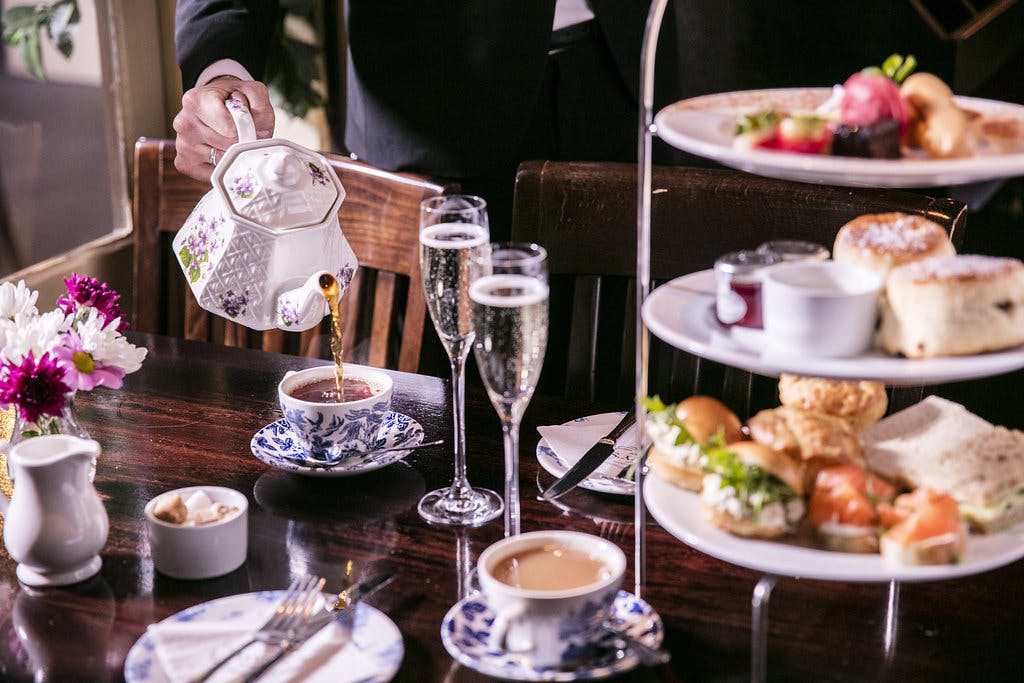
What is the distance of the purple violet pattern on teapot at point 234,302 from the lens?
52.2 inches

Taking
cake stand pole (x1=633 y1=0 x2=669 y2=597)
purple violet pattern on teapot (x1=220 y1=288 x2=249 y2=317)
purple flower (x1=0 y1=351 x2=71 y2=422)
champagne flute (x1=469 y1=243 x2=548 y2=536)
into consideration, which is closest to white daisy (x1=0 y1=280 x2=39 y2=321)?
purple flower (x1=0 y1=351 x2=71 y2=422)

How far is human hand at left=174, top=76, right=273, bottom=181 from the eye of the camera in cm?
165

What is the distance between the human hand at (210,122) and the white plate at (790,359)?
0.91m

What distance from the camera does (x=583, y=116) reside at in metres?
2.52

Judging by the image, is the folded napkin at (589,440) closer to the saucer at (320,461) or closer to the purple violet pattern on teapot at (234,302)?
the saucer at (320,461)

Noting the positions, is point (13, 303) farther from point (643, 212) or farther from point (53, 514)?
point (643, 212)

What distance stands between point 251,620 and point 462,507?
0.32m

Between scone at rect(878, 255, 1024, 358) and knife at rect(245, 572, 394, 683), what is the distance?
52 centimetres

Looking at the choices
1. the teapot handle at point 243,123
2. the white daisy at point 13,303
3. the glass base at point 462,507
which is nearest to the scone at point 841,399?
the glass base at point 462,507

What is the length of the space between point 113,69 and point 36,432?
2.01 m

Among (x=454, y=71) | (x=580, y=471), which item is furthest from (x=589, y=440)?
(x=454, y=71)

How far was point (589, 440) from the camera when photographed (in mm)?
1387

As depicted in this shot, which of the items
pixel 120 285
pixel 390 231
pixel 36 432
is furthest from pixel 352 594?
pixel 120 285

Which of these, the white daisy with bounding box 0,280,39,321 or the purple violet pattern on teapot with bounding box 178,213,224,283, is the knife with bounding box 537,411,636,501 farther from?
the white daisy with bounding box 0,280,39,321
